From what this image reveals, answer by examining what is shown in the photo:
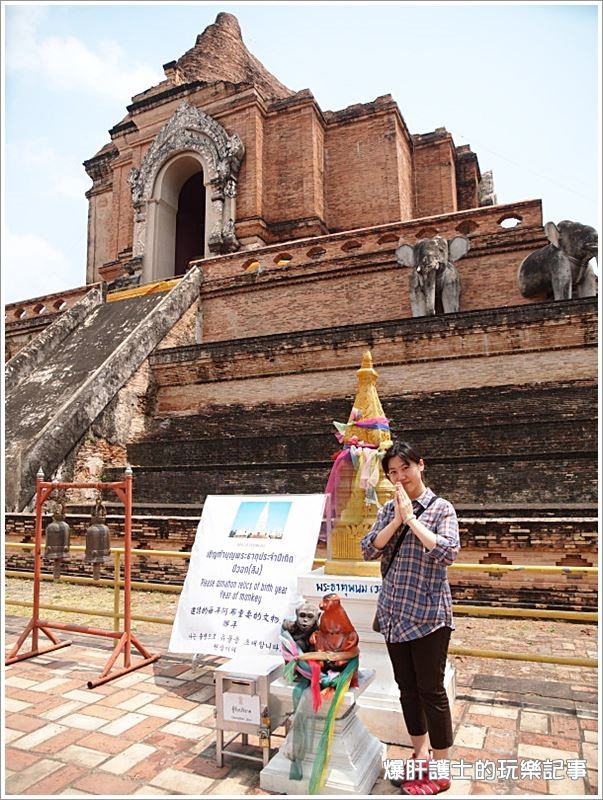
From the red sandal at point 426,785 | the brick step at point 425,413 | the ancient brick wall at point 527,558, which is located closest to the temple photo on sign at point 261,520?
the red sandal at point 426,785

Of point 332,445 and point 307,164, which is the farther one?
point 307,164

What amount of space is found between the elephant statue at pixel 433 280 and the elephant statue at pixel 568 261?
1629 mm

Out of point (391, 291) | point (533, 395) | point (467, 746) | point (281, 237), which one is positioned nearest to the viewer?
point (467, 746)

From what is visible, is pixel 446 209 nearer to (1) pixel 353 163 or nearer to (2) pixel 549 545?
(1) pixel 353 163

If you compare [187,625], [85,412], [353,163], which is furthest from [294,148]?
[187,625]

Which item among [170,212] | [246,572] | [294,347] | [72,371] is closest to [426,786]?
[246,572]

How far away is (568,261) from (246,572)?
895 centimetres

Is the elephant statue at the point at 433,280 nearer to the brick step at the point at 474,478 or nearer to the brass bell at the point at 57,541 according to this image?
the brick step at the point at 474,478

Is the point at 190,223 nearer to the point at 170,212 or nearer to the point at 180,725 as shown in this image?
the point at 170,212

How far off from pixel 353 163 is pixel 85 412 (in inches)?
484

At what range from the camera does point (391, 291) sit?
1253 cm

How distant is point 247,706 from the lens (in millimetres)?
3000

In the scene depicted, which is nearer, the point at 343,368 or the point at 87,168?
the point at 343,368

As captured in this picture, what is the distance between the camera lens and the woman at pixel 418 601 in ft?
8.43
